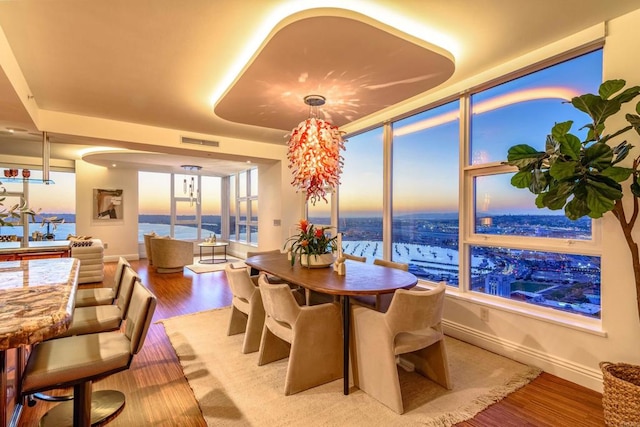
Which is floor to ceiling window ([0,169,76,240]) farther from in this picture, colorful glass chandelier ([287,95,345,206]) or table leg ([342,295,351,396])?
table leg ([342,295,351,396])

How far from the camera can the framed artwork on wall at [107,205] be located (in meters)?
8.32

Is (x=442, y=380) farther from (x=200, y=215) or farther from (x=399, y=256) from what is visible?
(x=200, y=215)

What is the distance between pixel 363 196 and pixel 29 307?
165 inches

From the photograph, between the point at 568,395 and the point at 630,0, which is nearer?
the point at 630,0

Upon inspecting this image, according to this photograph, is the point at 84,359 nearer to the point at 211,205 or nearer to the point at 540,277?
the point at 540,277

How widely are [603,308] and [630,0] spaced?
220cm

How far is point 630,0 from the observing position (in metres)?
2.15


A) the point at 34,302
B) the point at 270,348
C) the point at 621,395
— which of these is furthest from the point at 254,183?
the point at 621,395

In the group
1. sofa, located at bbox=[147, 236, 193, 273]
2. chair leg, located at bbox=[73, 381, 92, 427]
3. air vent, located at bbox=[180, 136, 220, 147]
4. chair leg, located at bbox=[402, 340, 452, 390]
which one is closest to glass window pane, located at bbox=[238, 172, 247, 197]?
sofa, located at bbox=[147, 236, 193, 273]

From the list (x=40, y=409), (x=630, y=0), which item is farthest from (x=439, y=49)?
(x=40, y=409)

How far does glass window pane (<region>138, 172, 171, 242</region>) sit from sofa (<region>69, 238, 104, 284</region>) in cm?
357

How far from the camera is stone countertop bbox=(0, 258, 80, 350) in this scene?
116 cm

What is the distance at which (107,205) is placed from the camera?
848 centimetres

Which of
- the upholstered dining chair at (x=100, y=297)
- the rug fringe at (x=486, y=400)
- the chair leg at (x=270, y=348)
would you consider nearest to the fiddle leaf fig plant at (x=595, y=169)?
the rug fringe at (x=486, y=400)
